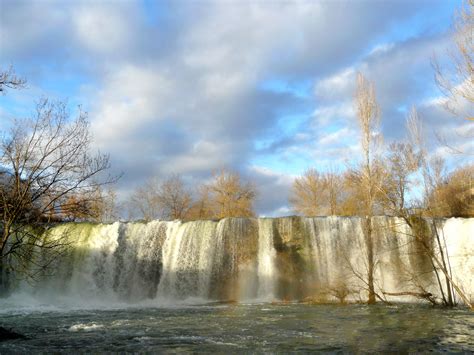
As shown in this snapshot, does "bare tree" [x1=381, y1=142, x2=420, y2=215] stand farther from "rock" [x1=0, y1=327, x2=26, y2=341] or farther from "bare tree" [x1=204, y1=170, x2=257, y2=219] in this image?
"bare tree" [x1=204, y1=170, x2=257, y2=219]

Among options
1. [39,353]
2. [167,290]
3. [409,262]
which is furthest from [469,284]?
[39,353]

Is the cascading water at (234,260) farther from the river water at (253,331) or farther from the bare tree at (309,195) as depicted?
the bare tree at (309,195)

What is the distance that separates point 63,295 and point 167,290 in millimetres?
5347

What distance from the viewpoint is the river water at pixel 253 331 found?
8.91 metres

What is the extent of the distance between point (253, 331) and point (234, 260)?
38.8ft

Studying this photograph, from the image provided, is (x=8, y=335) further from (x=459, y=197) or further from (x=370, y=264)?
(x=459, y=197)

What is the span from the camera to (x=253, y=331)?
1112 cm

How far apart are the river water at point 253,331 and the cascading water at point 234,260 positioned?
5.68 m

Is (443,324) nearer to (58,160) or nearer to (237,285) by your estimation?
(58,160)

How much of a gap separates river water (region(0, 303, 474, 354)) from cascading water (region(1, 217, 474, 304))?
18.6 ft

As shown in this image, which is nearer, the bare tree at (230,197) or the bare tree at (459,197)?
the bare tree at (459,197)

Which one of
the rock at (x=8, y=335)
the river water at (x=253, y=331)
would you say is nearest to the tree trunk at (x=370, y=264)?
the river water at (x=253, y=331)

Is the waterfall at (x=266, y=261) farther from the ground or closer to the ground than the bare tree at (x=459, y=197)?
closer to the ground

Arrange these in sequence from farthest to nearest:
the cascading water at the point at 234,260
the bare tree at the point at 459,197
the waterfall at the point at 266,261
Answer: the bare tree at the point at 459,197 < the waterfall at the point at 266,261 < the cascading water at the point at 234,260
